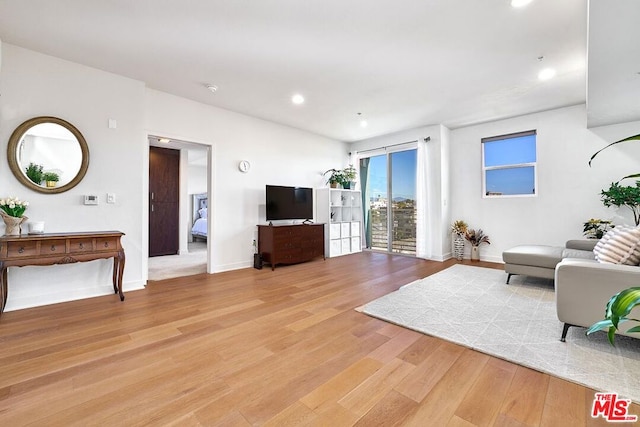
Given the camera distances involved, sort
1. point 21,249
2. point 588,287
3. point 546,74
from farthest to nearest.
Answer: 1. point 546,74
2. point 21,249
3. point 588,287

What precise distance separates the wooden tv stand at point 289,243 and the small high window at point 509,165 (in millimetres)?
3460

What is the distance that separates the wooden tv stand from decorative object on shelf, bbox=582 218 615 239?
4.23 metres

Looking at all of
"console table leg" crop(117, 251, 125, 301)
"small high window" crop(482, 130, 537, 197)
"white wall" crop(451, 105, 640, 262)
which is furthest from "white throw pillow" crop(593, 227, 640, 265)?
"console table leg" crop(117, 251, 125, 301)

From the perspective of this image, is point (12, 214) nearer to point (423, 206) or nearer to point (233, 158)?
point (233, 158)

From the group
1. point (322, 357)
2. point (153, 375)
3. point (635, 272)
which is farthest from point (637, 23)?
point (153, 375)

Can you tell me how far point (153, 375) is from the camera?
1.69 m

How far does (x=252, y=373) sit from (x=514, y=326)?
2183mm

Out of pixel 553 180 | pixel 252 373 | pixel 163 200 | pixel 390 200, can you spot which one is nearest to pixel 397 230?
pixel 390 200

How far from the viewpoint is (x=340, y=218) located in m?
6.25

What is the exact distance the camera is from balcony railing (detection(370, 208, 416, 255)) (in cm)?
594

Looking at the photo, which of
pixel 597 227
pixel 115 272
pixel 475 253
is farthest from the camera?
pixel 475 253

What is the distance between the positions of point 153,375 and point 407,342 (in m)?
1.76

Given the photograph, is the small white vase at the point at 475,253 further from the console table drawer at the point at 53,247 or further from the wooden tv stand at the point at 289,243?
the console table drawer at the point at 53,247

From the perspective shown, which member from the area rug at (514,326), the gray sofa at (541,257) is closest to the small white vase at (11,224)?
the area rug at (514,326)
